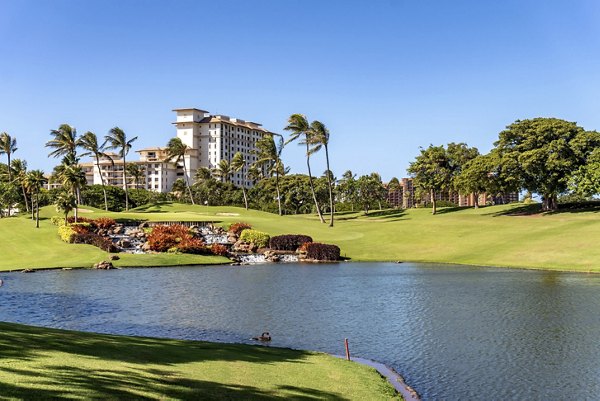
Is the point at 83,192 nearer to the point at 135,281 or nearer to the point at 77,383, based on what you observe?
the point at 135,281

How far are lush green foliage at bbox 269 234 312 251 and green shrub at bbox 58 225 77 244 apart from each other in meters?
23.9

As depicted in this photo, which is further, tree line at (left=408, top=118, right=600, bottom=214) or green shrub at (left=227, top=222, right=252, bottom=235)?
tree line at (left=408, top=118, right=600, bottom=214)

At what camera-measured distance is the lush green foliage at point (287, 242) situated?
68.3 m

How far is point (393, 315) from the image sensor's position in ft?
98.4

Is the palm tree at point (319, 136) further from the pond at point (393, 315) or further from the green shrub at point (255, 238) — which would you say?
the pond at point (393, 315)

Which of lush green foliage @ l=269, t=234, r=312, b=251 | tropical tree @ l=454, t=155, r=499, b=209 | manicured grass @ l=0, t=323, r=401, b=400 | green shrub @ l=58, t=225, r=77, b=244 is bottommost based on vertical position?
manicured grass @ l=0, t=323, r=401, b=400

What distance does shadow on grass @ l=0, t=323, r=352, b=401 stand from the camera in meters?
11.2

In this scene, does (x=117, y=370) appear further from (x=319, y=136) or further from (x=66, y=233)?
(x=319, y=136)

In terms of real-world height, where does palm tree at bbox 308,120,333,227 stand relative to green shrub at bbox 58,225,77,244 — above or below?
above

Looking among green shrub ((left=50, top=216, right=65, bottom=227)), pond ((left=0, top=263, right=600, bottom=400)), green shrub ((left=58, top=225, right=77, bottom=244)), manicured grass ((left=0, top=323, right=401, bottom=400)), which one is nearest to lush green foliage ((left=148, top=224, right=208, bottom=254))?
green shrub ((left=58, top=225, right=77, bottom=244))

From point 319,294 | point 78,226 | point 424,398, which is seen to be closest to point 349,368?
point 424,398

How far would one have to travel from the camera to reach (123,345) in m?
17.4

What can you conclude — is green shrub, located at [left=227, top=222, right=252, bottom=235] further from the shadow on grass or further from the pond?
the shadow on grass

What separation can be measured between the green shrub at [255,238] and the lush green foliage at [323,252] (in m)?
7.22
